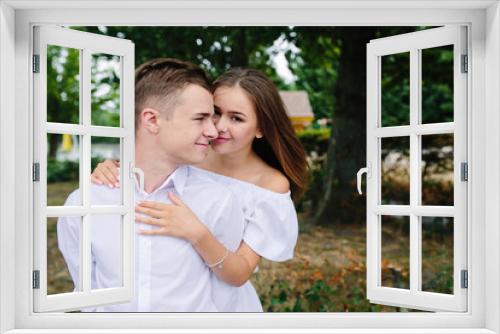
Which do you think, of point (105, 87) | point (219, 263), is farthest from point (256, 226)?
point (105, 87)

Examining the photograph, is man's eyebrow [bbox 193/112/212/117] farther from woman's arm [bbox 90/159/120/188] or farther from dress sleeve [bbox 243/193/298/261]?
dress sleeve [bbox 243/193/298/261]

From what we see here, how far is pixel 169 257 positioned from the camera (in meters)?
4.34

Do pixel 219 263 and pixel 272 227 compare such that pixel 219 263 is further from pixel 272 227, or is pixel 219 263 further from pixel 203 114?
pixel 203 114

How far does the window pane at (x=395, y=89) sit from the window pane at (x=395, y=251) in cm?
110

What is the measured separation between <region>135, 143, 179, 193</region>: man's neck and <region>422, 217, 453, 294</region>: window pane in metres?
3.64

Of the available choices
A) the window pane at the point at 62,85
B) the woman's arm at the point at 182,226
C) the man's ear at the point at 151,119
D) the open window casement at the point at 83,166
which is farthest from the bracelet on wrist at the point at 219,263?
the window pane at the point at 62,85

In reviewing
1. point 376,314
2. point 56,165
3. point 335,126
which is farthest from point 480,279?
point 56,165

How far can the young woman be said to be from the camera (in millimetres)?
4285

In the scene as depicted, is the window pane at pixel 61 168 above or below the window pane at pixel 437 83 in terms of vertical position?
below

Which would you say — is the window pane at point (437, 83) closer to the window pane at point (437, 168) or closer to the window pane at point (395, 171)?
the window pane at point (437, 168)

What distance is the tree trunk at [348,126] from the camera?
6637 mm

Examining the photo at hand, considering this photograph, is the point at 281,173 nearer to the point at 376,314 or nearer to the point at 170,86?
the point at 170,86

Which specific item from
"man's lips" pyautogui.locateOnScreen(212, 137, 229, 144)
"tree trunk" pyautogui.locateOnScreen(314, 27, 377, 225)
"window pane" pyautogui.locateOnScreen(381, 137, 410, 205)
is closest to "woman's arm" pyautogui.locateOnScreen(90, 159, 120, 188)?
"man's lips" pyautogui.locateOnScreen(212, 137, 229, 144)

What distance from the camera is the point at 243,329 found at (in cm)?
291
